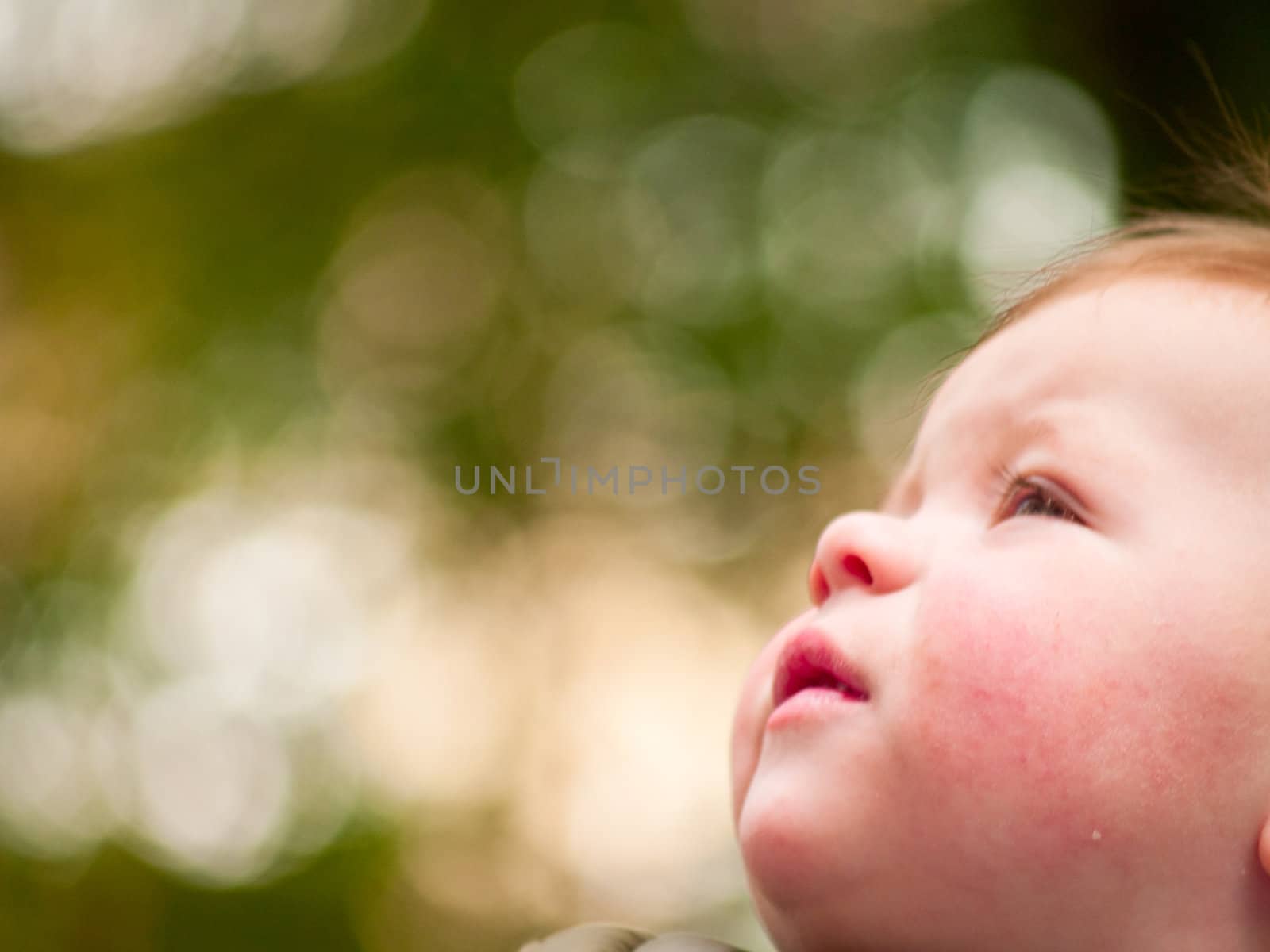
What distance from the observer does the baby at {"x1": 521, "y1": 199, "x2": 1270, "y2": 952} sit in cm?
62

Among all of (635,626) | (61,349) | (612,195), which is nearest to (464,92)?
(612,195)

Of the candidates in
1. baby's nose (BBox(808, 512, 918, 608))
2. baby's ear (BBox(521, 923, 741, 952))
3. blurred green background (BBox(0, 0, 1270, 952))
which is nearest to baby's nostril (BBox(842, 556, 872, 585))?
baby's nose (BBox(808, 512, 918, 608))

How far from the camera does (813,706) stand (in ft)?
2.25

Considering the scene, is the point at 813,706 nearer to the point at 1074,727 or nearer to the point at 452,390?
the point at 1074,727

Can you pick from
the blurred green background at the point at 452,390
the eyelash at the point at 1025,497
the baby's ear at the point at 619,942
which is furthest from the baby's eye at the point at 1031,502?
the blurred green background at the point at 452,390

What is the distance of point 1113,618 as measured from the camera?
0.64 m

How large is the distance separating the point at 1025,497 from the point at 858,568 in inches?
3.9

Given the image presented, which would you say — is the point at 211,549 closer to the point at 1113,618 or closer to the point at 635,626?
the point at 635,626

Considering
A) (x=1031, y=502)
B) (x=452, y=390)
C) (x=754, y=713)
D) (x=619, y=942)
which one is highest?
(x=452, y=390)

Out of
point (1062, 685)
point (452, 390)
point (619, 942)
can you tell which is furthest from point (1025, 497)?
point (452, 390)

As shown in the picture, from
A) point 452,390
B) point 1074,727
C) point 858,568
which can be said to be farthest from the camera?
point 452,390

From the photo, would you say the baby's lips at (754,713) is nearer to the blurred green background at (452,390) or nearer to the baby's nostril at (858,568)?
the baby's nostril at (858,568)

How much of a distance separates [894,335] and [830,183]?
17.7 inches

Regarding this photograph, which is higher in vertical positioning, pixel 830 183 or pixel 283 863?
pixel 830 183
